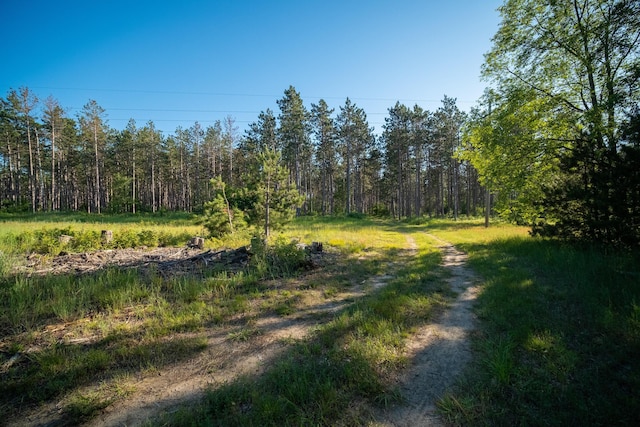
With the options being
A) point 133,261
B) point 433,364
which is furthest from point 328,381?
point 133,261

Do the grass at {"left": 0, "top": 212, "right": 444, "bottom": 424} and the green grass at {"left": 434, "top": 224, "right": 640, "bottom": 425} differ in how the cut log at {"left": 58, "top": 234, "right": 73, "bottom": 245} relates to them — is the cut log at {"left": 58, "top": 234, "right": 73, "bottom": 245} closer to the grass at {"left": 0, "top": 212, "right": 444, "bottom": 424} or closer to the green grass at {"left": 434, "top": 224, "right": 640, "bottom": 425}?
the grass at {"left": 0, "top": 212, "right": 444, "bottom": 424}

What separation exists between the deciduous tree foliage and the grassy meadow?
1.90 meters

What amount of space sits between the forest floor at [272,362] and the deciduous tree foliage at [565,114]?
5.99m

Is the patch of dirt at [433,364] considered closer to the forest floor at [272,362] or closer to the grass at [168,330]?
the forest floor at [272,362]

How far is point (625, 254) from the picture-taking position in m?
6.43

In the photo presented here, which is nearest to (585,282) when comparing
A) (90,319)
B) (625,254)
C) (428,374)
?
(625,254)

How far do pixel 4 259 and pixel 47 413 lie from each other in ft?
23.4

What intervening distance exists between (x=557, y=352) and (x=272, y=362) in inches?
141

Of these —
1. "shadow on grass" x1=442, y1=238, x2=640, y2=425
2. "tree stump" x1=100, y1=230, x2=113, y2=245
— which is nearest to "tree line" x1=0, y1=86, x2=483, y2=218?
"tree stump" x1=100, y1=230, x2=113, y2=245

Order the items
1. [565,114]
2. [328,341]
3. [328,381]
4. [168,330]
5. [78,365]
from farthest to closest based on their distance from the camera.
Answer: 1. [565,114]
2. [168,330]
3. [328,341]
4. [78,365]
5. [328,381]

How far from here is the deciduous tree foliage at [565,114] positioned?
7.26 metres

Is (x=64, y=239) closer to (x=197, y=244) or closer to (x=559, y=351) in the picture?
(x=197, y=244)

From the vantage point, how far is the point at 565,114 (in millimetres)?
9398

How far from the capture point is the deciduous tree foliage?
726cm
